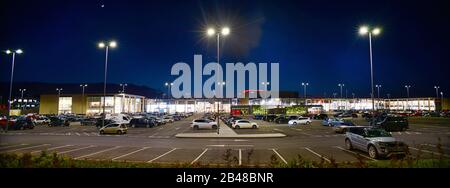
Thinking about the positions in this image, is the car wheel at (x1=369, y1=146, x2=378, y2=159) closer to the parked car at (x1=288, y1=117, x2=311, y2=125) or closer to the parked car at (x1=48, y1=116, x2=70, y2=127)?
the parked car at (x1=288, y1=117, x2=311, y2=125)

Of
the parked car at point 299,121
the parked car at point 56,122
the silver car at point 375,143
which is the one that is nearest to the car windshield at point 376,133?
the silver car at point 375,143

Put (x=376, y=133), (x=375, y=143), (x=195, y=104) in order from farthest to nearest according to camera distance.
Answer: (x=195, y=104) → (x=376, y=133) → (x=375, y=143)

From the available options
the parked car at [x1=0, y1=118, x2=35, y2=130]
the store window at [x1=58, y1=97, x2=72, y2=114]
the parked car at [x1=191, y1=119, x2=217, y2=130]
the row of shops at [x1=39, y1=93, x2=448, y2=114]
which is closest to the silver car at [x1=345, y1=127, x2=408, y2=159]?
the parked car at [x1=191, y1=119, x2=217, y2=130]

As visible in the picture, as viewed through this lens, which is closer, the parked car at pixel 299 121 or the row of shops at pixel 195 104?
the parked car at pixel 299 121

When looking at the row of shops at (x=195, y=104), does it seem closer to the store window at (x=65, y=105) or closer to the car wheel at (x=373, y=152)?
the store window at (x=65, y=105)

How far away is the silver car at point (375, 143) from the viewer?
1292cm

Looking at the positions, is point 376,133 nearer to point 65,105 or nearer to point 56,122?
point 56,122

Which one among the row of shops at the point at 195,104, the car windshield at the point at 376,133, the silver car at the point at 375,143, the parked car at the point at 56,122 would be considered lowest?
the parked car at the point at 56,122

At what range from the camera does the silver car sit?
1292 centimetres

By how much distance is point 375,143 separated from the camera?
44.0 ft

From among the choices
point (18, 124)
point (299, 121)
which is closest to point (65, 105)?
point (18, 124)

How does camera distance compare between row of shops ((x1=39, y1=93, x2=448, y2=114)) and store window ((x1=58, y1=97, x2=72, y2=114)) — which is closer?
row of shops ((x1=39, y1=93, x2=448, y2=114))
